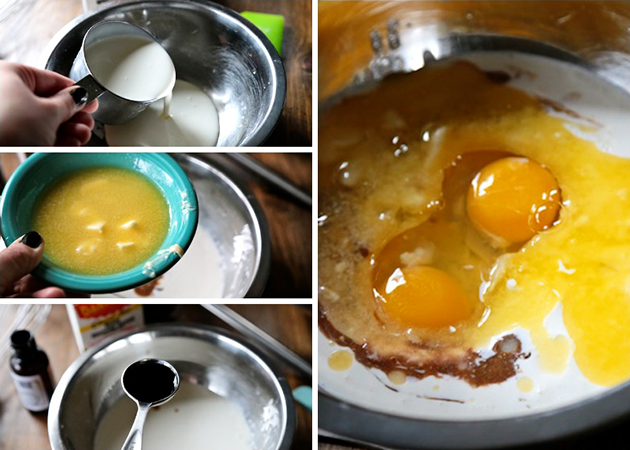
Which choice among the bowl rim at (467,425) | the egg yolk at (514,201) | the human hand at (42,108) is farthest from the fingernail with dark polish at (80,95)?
the egg yolk at (514,201)

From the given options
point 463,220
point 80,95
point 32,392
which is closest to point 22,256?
point 80,95

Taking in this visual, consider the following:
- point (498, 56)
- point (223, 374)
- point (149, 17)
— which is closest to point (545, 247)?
point (498, 56)

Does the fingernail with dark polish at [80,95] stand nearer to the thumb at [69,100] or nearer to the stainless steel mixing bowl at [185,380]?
the thumb at [69,100]

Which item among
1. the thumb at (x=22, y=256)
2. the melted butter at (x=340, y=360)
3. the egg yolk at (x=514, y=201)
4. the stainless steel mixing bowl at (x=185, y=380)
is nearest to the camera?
the thumb at (x=22, y=256)

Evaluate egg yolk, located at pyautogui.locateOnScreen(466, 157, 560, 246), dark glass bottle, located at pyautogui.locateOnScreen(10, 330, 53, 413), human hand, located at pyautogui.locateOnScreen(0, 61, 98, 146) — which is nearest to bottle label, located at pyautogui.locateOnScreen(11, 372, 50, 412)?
dark glass bottle, located at pyautogui.locateOnScreen(10, 330, 53, 413)

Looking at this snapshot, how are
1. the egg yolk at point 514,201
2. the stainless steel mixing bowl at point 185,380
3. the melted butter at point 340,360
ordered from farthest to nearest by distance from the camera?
the egg yolk at point 514,201 < the melted butter at point 340,360 < the stainless steel mixing bowl at point 185,380

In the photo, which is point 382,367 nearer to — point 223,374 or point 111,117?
point 223,374
